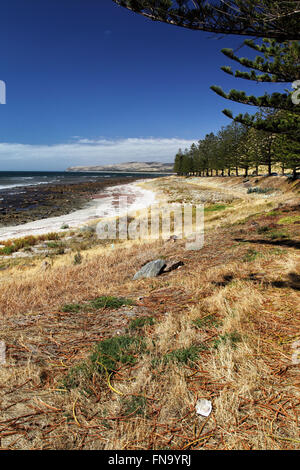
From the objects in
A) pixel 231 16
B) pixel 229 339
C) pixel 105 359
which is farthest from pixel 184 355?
pixel 231 16

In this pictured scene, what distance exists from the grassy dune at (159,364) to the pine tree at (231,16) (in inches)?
158

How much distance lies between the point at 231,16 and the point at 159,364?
517 cm

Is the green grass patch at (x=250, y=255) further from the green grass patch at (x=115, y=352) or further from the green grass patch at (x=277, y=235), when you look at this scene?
the green grass patch at (x=115, y=352)

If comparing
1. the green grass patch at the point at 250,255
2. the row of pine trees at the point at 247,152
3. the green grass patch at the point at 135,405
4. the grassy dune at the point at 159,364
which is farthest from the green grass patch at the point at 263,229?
the row of pine trees at the point at 247,152

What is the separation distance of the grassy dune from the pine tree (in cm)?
402

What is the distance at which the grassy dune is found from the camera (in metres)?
1.69

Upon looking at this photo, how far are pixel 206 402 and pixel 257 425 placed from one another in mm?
390

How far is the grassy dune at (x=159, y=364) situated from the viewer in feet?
5.54

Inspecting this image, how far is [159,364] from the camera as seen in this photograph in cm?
234

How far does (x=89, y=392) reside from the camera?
210 centimetres

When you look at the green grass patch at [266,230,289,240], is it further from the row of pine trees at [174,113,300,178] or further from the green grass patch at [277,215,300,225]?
the row of pine trees at [174,113,300,178]

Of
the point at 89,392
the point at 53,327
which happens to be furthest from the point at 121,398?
the point at 53,327

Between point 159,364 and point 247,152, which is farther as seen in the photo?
point 247,152

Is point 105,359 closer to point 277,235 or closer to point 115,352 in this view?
point 115,352
